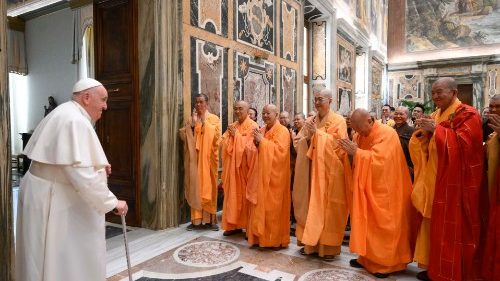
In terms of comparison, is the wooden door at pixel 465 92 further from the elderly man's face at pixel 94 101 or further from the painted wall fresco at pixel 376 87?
the elderly man's face at pixel 94 101

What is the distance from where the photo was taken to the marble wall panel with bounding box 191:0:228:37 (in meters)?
5.93

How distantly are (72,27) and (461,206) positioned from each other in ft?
37.4

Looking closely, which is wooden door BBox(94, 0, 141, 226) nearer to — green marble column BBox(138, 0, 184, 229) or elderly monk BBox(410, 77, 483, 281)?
green marble column BBox(138, 0, 184, 229)

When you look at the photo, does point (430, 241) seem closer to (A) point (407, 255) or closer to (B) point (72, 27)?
(A) point (407, 255)

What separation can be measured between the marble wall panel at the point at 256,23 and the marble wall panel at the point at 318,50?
13.8 feet

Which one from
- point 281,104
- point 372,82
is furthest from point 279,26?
point 372,82

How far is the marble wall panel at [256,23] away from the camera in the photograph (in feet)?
23.7

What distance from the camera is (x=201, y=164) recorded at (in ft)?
17.7

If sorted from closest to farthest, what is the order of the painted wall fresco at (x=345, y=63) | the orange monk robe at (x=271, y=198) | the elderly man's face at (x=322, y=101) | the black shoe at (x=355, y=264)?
the black shoe at (x=355, y=264) → the elderly man's face at (x=322, y=101) → the orange monk robe at (x=271, y=198) → the painted wall fresco at (x=345, y=63)

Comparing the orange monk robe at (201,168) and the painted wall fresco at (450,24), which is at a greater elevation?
the painted wall fresco at (450,24)

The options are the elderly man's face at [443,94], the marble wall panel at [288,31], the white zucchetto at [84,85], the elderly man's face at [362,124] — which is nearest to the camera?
the white zucchetto at [84,85]

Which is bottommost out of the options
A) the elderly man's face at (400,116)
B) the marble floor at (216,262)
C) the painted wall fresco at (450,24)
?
the marble floor at (216,262)

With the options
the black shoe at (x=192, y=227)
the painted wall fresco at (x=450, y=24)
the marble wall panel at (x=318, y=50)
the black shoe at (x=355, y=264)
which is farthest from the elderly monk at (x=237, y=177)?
the painted wall fresco at (x=450, y=24)

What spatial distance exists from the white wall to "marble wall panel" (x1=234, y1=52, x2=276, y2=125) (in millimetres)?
6392
